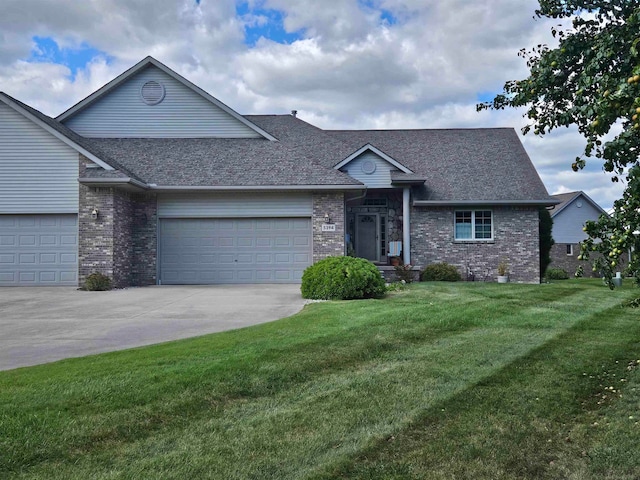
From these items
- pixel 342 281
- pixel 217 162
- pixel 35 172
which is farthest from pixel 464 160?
pixel 35 172

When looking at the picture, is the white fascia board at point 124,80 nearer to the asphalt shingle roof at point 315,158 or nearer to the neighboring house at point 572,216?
the asphalt shingle roof at point 315,158

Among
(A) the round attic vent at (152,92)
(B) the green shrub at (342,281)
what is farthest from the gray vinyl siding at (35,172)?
(B) the green shrub at (342,281)

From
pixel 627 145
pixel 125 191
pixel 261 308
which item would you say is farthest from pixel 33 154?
pixel 627 145

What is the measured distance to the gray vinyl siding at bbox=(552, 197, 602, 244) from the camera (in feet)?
116

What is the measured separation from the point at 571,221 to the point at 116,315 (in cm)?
3204

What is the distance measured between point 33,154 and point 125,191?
2.87 meters

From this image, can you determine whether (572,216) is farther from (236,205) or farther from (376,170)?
(236,205)

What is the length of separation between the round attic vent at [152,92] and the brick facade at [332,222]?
7.21 meters

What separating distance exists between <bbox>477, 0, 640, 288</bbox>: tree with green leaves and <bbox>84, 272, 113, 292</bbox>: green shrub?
513 inches

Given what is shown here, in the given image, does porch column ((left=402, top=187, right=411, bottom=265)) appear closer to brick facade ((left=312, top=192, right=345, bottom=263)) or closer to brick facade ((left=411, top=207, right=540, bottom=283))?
brick facade ((left=411, top=207, right=540, bottom=283))

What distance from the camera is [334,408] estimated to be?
512cm

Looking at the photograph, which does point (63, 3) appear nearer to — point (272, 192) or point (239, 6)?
point (239, 6)

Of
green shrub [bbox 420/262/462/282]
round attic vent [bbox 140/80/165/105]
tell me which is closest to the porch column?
green shrub [bbox 420/262/462/282]

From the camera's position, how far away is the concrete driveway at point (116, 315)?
7832 mm
